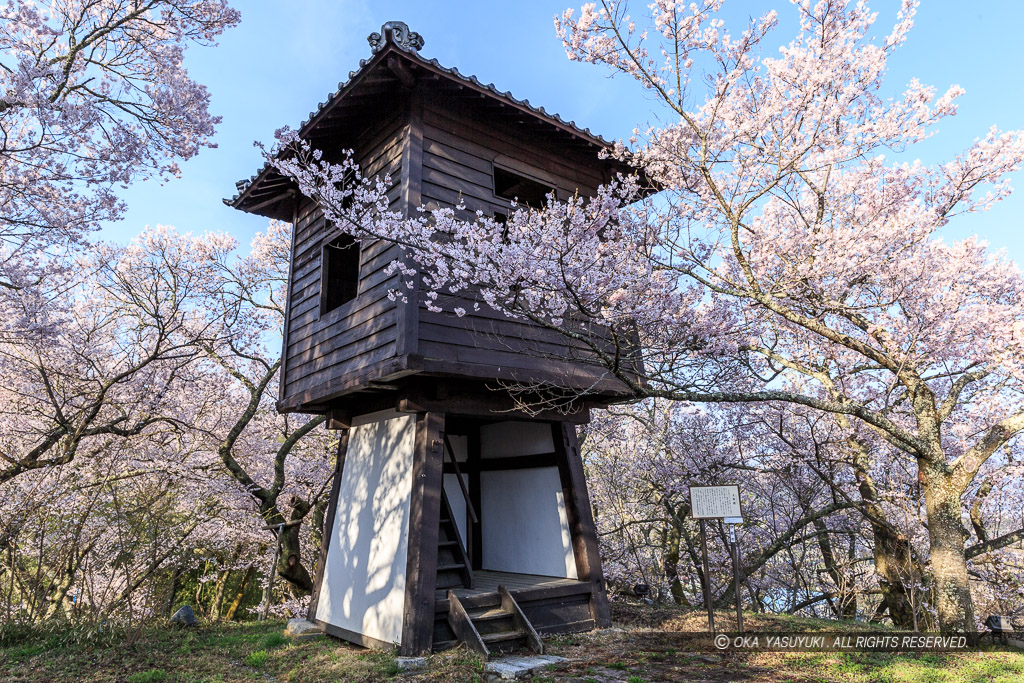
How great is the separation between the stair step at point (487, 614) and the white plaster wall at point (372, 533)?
0.76m

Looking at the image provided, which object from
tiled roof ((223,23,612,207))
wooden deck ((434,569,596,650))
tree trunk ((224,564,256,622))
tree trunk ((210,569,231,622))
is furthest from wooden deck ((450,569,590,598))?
tree trunk ((210,569,231,622))

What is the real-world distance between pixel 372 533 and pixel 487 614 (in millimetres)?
1788

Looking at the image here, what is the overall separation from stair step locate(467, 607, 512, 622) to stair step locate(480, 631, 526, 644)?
0.52 feet

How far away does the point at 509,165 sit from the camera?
7.20 m

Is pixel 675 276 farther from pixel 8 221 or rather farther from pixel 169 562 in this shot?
pixel 169 562

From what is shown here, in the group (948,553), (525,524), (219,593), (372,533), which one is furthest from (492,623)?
(219,593)

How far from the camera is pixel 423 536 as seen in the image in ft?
19.3

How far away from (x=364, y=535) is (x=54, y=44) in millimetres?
6352

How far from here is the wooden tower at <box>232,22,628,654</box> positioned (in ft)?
19.4

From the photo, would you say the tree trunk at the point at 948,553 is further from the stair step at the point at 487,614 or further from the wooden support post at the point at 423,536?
the wooden support post at the point at 423,536

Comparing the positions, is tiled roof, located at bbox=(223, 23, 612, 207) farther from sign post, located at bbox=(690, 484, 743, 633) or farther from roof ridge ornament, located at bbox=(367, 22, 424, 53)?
sign post, located at bbox=(690, 484, 743, 633)

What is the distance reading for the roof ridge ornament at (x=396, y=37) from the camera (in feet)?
19.1

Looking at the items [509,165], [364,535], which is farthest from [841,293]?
[364,535]

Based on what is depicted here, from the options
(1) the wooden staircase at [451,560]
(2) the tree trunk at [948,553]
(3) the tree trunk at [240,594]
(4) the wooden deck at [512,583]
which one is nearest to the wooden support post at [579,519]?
(4) the wooden deck at [512,583]
